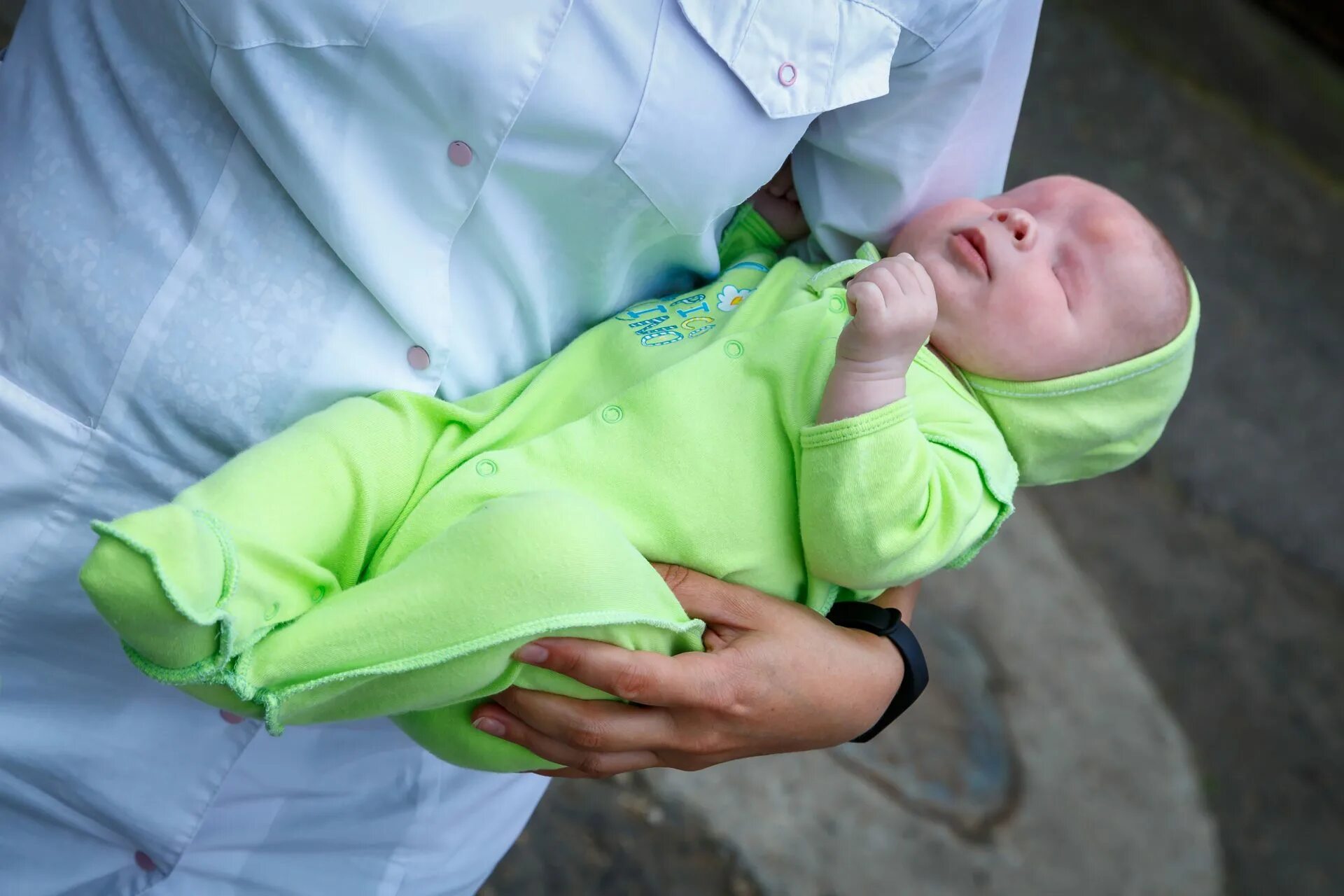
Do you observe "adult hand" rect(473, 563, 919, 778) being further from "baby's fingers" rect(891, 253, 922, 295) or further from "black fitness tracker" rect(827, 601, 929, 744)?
"baby's fingers" rect(891, 253, 922, 295)

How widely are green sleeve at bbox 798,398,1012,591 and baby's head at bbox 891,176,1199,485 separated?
21 cm

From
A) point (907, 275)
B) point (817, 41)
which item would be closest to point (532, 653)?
point (907, 275)

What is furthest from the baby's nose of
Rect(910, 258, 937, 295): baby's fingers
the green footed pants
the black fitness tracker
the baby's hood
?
the green footed pants

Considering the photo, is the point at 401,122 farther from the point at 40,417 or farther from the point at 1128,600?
the point at 1128,600

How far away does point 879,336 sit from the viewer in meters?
1.18

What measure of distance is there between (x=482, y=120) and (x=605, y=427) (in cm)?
39

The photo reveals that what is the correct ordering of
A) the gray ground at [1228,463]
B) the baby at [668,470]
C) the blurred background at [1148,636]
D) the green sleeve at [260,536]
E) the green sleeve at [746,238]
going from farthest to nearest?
the gray ground at [1228,463] < the blurred background at [1148,636] < the green sleeve at [746,238] < the baby at [668,470] < the green sleeve at [260,536]

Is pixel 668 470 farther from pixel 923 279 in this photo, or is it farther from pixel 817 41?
pixel 817 41

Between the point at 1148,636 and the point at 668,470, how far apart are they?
251cm

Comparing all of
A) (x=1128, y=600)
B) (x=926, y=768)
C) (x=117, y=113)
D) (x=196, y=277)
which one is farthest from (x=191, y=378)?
(x=1128, y=600)

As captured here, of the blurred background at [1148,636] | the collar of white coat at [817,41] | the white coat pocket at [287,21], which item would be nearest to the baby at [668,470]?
the collar of white coat at [817,41]

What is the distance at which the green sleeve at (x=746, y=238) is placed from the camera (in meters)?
1.57

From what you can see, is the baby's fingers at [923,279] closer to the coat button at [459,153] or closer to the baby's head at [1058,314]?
the baby's head at [1058,314]

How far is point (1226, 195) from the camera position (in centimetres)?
428
